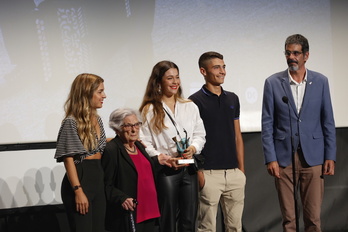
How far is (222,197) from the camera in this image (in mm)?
4008

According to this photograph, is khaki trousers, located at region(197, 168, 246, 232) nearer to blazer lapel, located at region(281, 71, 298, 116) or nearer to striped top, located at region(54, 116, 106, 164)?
blazer lapel, located at region(281, 71, 298, 116)

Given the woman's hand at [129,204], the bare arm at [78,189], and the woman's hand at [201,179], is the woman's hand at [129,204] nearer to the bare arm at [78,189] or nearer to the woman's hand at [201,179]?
the bare arm at [78,189]

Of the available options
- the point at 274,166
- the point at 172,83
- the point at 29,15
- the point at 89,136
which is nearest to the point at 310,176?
the point at 274,166

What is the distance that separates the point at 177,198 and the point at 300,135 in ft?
3.54

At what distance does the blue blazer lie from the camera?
12.6ft

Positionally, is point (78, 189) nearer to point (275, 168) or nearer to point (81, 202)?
point (81, 202)

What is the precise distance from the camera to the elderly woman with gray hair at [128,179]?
10.6ft

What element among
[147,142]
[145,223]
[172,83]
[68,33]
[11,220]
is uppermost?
[68,33]

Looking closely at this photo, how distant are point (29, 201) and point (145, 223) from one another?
1.93m

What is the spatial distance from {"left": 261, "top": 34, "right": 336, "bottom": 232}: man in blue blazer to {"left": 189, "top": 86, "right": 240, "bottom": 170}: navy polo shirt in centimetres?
26

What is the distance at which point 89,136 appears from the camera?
3361 millimetres

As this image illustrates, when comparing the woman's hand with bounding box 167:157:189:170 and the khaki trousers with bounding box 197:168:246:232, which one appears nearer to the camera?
the woman's hand with bounding box 167:157:189:170

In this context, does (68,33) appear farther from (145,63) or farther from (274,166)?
(274,166)

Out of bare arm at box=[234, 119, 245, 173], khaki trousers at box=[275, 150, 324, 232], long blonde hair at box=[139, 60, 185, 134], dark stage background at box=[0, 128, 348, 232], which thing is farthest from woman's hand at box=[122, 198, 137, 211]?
dark stage background at box=[0, 128, 348, 232]
